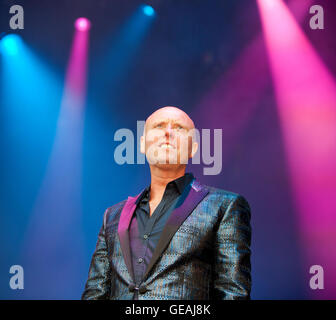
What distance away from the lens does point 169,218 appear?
1875 mm

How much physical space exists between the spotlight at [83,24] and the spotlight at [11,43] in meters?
0.63

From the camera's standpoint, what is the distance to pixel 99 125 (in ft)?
13.8

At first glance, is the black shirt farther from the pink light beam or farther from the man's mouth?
the pink light beam

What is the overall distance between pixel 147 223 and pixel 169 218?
135 millimetres

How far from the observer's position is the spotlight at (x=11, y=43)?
13.5ft

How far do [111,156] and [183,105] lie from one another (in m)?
0.95

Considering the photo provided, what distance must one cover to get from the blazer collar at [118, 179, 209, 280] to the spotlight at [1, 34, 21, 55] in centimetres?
281

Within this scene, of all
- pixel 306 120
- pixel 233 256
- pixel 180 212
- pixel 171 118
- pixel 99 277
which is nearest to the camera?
pixel 233 256

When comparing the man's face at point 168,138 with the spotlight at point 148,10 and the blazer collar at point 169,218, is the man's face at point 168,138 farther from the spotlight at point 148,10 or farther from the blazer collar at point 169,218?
Result: the spotlight at point 148,10

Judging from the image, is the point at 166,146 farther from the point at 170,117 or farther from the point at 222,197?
the point at 222,197

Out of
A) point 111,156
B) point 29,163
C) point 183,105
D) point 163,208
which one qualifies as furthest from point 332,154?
point 29,163

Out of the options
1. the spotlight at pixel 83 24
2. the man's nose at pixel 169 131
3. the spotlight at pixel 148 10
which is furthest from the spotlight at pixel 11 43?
the man's nose at pixel 169 131

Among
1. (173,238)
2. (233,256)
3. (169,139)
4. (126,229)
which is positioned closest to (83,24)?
(169,139)
